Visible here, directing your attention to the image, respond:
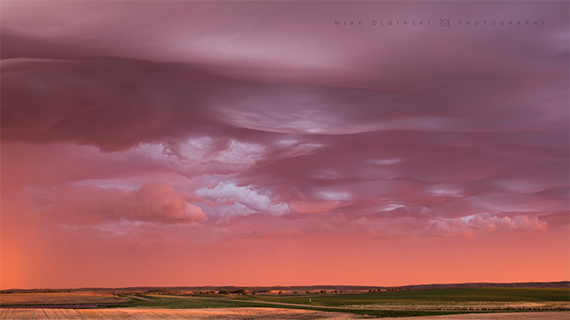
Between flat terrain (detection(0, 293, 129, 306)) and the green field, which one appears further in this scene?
flat terrain (detection(0, 293, 129, 306))

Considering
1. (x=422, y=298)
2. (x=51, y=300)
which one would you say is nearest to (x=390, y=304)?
(x=422, y=298)

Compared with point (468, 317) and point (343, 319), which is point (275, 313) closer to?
point (343, 319)

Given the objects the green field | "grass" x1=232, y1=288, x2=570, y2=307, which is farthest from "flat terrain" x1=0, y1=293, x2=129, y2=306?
"grass" x1=232, y1=288, x2=570, y2=307

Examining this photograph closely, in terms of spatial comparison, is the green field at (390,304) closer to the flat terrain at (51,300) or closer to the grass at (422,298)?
the grass at (422,298)

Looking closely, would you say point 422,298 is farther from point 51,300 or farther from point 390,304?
point 51,300

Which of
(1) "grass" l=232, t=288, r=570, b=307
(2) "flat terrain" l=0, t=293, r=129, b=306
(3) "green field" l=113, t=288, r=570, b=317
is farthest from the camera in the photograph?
(1) "grass" l=232, t=288, r=570, b=307

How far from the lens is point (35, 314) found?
77.9 m

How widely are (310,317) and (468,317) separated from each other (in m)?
20.2

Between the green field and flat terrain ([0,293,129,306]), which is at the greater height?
flat terrain ([0,293,129,306])

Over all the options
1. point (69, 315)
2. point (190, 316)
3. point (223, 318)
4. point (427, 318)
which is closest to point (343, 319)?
point (427, 318)

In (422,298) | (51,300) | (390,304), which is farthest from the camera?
(422,298)

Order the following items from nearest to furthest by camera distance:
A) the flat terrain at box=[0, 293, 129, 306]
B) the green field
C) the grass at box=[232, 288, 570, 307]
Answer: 1. the green field
2. the flat terrain at box=[0, 293, 129, 306]
3. the grass at box=[232, 288, 570, 307]

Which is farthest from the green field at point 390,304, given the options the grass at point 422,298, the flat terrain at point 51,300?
the flat terrain at point 51,300

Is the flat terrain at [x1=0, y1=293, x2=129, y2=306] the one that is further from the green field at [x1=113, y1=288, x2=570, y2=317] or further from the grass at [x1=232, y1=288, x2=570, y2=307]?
the grass at [x1=232, y1=288, x2=570, y2=307]
